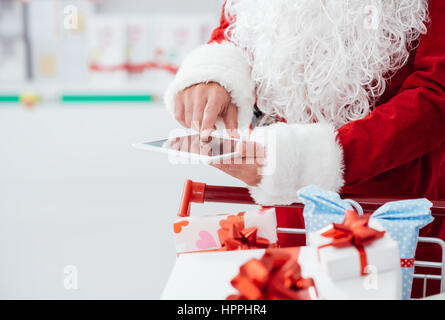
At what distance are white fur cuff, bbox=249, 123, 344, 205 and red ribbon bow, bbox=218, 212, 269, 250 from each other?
0.10 meters

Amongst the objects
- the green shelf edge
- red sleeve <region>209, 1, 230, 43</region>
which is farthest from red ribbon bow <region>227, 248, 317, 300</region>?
the green shelf edge

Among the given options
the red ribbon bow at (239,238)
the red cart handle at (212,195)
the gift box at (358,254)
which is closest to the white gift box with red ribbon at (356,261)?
the gift box at (358,254)

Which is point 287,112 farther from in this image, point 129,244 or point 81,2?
point 81,2

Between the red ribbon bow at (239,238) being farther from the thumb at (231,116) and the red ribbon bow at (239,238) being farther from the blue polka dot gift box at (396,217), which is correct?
the thumb at (231,116)

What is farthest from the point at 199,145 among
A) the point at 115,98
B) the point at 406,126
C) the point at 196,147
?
the point at 115,98

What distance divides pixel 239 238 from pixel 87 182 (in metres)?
1.99

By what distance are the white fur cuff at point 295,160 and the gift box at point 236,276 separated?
0.51 ft

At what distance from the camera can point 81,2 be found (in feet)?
7.35

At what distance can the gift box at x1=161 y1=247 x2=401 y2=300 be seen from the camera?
0.45 metres

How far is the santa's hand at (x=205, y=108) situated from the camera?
0.79 m

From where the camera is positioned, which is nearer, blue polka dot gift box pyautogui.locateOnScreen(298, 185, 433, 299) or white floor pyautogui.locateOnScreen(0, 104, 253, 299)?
blue polka dot gift box pyautogui.locateOnScreen(298, 185, 433, 299)

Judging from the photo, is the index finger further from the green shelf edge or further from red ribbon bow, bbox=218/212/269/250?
the green shelf edge

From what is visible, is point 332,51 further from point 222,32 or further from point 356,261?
point 356,261

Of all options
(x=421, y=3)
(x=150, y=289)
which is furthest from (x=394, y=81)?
(x=150, y=289)
